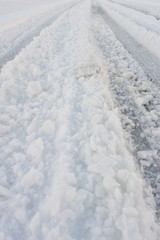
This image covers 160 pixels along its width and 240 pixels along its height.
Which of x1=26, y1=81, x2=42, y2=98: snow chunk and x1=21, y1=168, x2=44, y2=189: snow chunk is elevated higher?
x1=21, y1=168, x2=44, y2=189: snow chunk

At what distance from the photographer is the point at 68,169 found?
264 centimetres

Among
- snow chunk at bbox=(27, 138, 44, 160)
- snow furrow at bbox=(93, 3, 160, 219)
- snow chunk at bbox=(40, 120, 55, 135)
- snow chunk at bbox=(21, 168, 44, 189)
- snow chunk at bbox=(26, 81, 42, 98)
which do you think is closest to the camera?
snow chunk at bbox=(21, 168, 44, 189)

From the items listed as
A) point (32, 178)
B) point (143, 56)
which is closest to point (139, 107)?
point (32, 178)

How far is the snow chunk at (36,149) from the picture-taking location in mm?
3003

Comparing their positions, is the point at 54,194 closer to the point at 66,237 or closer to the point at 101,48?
the point at 66,237

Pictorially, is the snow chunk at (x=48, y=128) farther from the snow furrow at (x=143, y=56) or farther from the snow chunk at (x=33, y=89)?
the snow furrow at (x=143, y=56)

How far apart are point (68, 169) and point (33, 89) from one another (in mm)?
2315

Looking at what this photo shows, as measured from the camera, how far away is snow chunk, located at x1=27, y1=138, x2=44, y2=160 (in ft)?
9.85

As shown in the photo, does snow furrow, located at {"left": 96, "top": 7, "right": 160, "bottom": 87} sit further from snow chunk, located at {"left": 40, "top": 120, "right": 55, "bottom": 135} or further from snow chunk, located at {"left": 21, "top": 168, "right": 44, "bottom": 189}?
snow chunk, located at {"left": 21, "top": 168, "right": 44, "bottom": 189}

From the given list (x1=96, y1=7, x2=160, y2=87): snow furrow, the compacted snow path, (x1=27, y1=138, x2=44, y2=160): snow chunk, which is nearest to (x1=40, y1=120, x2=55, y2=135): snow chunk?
the compacted snow path

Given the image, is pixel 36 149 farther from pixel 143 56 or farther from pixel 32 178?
pixel 143 56

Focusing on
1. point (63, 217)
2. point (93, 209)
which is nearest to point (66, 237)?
point (63, 217)

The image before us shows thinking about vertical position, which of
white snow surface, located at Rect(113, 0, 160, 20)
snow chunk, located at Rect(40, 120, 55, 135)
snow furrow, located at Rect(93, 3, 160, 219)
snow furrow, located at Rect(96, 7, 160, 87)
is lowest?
white snow surface, located at Rect(113, 0, 160, 20)

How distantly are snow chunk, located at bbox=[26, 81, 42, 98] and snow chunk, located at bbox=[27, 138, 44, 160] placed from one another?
1.57 metres
